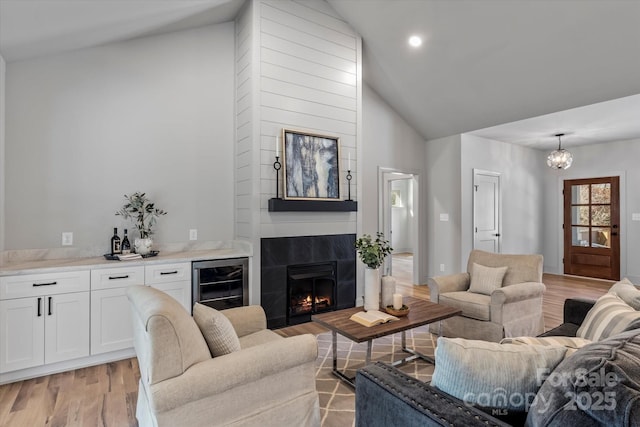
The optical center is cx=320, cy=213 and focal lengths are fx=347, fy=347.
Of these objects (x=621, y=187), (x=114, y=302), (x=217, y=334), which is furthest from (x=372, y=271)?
(x=621, y=187)

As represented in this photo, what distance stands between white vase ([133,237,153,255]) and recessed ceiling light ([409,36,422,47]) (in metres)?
3.93

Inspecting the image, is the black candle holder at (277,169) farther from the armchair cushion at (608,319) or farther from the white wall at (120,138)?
the armchair cushion at (608,319)

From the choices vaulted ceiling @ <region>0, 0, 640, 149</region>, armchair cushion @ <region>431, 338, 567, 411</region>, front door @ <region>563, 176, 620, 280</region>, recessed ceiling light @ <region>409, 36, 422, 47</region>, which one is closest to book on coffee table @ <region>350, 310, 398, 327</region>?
armchair cushion @ <region>431, 338, 567, 411</region>

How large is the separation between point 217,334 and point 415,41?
166 inches

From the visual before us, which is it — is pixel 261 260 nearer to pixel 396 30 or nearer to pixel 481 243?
pixel 396 30

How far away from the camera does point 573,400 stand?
92cm

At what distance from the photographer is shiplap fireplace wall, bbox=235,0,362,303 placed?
389 cm

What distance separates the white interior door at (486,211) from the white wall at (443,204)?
14.7 inches

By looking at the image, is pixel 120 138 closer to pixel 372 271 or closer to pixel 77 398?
pixel 77 398

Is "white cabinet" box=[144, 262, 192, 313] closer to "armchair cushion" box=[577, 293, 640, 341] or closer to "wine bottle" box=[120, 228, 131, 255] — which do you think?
"wine bottle" box=[120, 228, 131, 255]

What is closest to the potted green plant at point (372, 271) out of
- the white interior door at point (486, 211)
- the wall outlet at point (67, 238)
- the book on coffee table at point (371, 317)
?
the book on coffee table at point (371, 317)

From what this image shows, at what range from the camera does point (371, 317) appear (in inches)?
103

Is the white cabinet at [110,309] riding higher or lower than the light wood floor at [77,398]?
higher

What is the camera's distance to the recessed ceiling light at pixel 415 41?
4.36 metres
